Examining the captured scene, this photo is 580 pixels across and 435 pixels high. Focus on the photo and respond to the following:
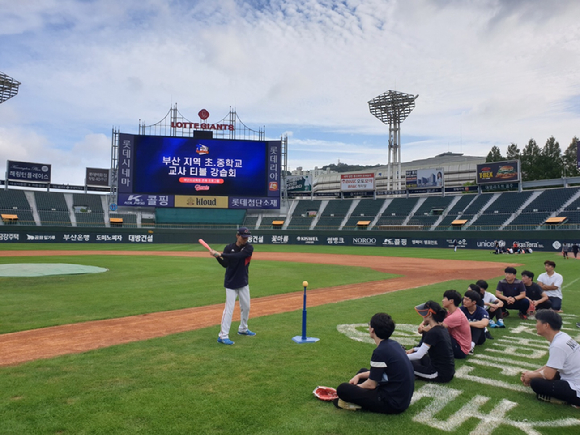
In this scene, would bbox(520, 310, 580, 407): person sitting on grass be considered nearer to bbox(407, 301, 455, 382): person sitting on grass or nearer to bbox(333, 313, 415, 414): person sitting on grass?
bbox(407, 301, 455, 382): person sitting on grass

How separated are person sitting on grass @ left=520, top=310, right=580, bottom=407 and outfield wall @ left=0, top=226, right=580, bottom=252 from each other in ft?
145

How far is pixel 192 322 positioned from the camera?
10.2 m

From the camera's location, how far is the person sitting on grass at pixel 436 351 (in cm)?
596

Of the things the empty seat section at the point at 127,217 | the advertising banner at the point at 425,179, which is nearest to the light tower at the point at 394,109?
the advertising banner at the point at 425,179

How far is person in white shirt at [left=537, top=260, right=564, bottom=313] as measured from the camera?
1108 cm

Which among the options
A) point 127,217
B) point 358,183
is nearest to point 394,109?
point 358,183

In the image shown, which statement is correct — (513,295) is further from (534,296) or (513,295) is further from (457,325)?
(457,325)

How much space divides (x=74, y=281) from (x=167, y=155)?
149 ft

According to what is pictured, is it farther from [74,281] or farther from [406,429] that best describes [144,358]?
[74,281]

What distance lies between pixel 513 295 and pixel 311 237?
48.6 meters

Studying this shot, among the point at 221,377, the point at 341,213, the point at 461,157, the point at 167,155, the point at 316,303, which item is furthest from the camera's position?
the point at 461,157

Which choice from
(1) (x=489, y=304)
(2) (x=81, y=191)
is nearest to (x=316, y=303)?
(1) (x=489, y=304)

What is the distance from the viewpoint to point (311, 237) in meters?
59.6

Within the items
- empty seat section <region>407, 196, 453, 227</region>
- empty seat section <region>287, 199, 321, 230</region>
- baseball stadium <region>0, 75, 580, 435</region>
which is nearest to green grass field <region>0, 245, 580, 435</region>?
baseball stadium <region>0, 75, 580, 435</region>
